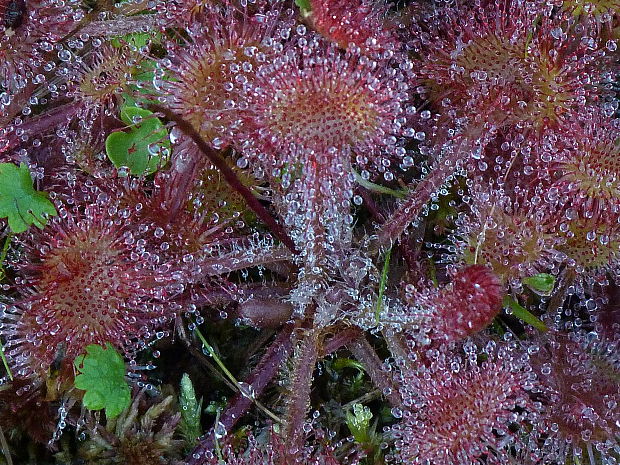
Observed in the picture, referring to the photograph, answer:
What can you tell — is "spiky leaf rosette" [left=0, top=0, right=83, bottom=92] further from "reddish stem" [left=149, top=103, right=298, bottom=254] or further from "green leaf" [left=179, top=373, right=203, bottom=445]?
"green leaf" [left=179, top=373, right=203, bottom=445]

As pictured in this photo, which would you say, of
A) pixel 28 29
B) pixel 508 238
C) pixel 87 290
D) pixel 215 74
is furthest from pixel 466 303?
pixel 28 29

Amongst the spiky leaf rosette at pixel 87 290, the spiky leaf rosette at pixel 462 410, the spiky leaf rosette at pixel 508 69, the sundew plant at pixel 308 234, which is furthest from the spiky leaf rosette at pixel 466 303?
the spiky leaf rosette at pixel 87 290

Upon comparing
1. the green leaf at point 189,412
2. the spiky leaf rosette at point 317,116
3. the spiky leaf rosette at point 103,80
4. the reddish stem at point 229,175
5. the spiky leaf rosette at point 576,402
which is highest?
the spiky leaf rosette at point 103,80

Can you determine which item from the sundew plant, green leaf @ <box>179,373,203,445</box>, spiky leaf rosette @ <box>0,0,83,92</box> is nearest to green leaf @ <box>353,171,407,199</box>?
the sundew plant

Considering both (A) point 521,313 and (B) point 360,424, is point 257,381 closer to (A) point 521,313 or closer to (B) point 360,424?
(B) point 360,424

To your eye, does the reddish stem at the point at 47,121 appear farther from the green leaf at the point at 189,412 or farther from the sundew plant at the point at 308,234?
the green leaf at the point at 189,412

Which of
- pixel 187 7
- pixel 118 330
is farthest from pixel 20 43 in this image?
pixel 118 330

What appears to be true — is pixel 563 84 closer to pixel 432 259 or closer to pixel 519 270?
pixel 519 270
